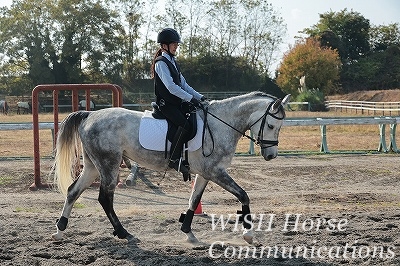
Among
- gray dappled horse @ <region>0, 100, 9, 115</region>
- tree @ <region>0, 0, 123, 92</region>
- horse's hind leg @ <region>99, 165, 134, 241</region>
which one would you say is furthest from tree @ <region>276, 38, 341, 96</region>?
horse's hind leg @ <region>99, 165, 134, 241</region>

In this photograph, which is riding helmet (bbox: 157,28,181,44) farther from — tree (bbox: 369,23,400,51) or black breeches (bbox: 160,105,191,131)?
tree (bbox: 369,23,400,51)

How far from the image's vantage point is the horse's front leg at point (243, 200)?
23.6ft

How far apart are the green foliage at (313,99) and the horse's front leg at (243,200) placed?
4145 cm

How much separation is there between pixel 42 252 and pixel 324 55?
5431 cm

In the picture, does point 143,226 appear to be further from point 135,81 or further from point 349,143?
point 135,81

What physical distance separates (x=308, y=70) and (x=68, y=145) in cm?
5211

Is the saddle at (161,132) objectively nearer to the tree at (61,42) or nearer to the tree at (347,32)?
the tree at (61,42)

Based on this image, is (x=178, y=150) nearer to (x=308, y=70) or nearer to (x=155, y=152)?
(x=155, y=152)

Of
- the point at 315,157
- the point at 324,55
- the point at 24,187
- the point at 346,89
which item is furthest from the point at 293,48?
the point at 24,187

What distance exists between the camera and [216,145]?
751cm

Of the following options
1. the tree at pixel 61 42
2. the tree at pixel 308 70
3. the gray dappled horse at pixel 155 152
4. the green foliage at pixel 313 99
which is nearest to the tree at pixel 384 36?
the tree at pixel 308 70

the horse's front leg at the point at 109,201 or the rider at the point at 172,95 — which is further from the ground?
the rider at the point at 172,95

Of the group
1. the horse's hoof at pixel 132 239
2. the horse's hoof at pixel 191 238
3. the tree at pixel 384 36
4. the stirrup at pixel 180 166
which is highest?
the tree at pixel 384 36

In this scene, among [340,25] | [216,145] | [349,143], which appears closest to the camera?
[216,145]
